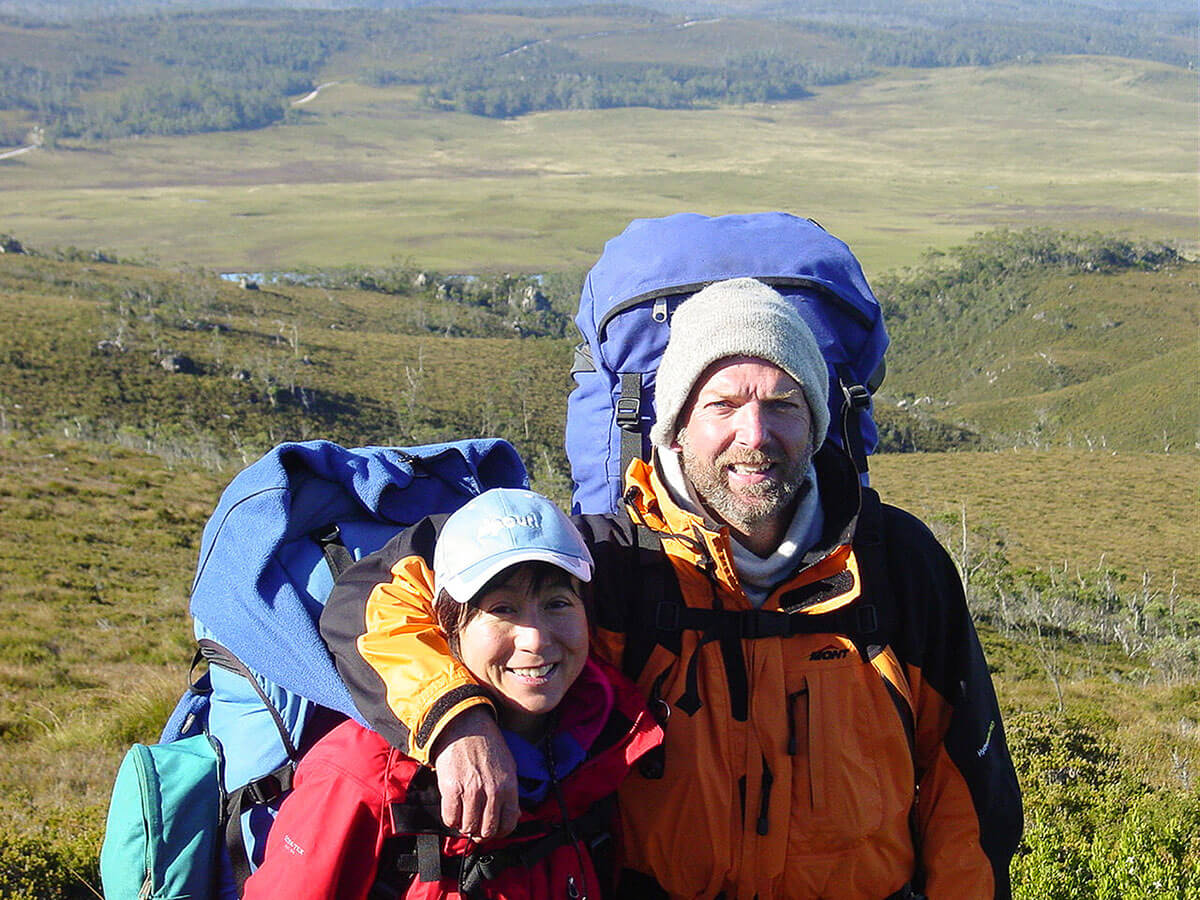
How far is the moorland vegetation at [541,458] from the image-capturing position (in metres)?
7.68

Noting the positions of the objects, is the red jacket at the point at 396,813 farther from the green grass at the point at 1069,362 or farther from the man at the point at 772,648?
the green grass at the point at 1069,362

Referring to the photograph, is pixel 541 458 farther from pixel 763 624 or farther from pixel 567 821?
pixel 567 821

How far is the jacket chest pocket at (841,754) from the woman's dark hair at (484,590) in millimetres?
728

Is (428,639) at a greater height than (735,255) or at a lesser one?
lesser

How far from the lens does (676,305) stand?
12.3ft

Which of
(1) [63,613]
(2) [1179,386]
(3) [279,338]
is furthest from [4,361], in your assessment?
(2) [1179,386]

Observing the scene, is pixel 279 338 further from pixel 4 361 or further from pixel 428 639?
pixel 428 639

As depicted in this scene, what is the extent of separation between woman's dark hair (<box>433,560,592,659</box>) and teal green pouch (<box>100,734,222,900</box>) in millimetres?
957

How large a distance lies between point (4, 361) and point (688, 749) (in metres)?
49.9

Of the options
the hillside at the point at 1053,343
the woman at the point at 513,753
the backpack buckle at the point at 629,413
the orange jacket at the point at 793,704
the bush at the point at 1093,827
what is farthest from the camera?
the hillside at the point at 1053,343

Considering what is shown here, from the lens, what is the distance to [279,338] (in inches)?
2344

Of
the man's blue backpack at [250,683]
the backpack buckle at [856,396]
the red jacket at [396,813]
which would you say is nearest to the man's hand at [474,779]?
the red jacket at [396,813]

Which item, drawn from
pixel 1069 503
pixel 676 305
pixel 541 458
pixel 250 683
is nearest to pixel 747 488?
pixel 676 305

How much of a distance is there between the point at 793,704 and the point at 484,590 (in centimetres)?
91
